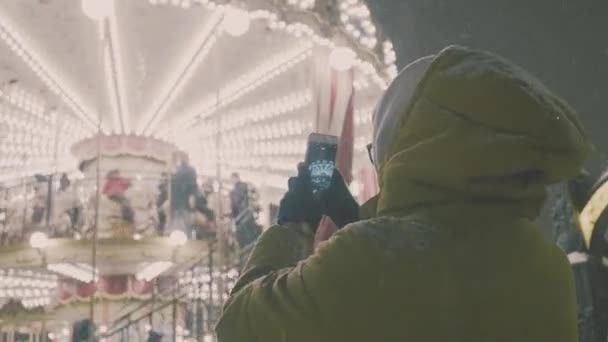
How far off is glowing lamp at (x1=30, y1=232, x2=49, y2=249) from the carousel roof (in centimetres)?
193

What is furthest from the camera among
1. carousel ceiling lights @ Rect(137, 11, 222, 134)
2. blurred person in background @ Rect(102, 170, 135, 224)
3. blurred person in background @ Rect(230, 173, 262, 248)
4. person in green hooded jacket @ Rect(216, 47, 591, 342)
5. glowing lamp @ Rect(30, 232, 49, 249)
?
blurred person in background @ Rect(230, 173, 262, 248)

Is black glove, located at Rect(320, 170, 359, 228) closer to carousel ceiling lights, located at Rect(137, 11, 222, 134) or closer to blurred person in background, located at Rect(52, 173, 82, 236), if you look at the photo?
carousel ceiling lights, located at Rect(137, 11, 222, 134)

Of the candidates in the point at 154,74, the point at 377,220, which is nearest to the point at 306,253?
the point at 377,220

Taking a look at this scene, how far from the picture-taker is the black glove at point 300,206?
5.38 ft

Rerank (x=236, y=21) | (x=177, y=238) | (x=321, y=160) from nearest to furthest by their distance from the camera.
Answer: (x=321, y=160) < (x=236, y=21) < (x=177, y=238)

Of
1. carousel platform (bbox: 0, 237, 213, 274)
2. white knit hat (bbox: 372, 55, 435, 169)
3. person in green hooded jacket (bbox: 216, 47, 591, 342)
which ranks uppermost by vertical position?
white knit hat (bbox: 372, 55, 435, 169)

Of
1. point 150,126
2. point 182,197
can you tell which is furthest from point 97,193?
point 150,126

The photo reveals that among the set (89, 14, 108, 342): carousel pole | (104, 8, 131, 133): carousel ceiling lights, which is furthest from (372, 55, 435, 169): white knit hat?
(89, 14, 108, 342): carousel pole

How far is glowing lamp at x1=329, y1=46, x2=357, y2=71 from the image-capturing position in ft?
27.3

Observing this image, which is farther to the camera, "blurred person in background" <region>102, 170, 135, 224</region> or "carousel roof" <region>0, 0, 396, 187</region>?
"blurred person in background" <region>102, 170, 135, 224</region>

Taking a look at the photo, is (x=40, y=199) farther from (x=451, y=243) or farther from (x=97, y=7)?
(x=451, y=243)

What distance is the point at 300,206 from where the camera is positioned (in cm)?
165

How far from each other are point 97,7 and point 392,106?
640 centimetres

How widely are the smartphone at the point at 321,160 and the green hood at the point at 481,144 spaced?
25 centimetres
